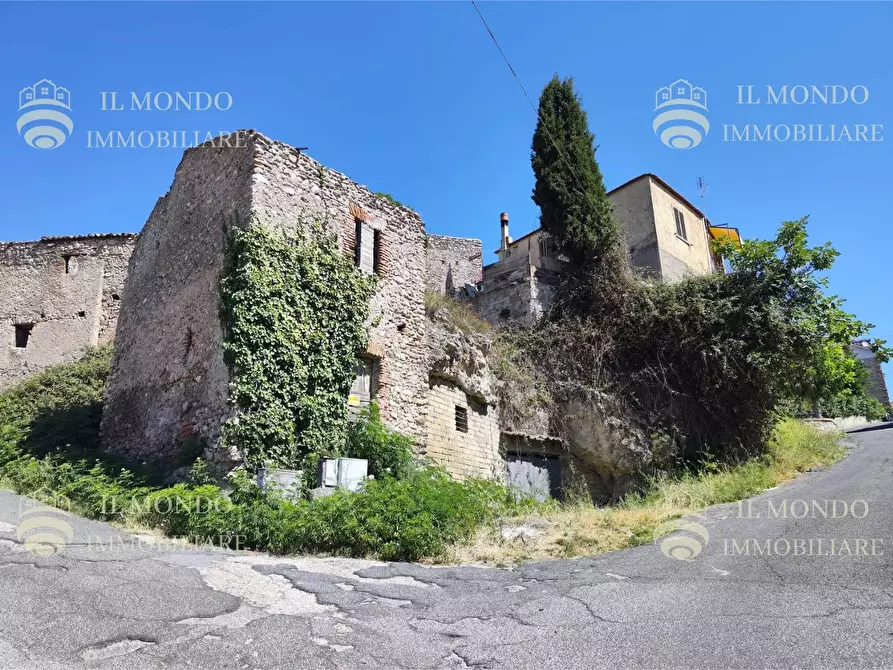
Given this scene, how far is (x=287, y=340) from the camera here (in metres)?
9.51

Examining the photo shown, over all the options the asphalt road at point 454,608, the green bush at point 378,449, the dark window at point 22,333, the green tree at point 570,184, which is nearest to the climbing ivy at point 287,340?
the green bush at point 378,449

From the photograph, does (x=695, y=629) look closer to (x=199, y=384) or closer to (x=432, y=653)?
(x=432, y=653)

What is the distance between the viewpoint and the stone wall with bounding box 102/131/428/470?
10039mm

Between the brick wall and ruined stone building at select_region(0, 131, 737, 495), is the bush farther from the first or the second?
the brick wall

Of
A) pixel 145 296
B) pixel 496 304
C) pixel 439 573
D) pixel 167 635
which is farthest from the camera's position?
pixel 496 304

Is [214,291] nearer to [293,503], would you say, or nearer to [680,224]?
[293,503]

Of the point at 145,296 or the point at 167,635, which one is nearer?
the point at 167,635

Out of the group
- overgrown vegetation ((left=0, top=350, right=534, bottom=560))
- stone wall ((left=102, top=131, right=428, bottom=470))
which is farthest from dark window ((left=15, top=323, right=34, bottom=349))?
overgrown vegetation ((left=0, top=350, right=534, bottom=560))

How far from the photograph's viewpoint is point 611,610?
5398 millimetres

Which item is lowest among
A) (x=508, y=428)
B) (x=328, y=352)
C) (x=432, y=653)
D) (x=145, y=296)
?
(x=432, y=653)

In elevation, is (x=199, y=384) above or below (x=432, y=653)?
above

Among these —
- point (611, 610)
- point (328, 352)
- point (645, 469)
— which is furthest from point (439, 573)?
point (645, 469)

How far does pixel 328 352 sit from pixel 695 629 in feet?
22.4

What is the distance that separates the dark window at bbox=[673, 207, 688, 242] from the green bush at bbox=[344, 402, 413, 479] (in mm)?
15774
